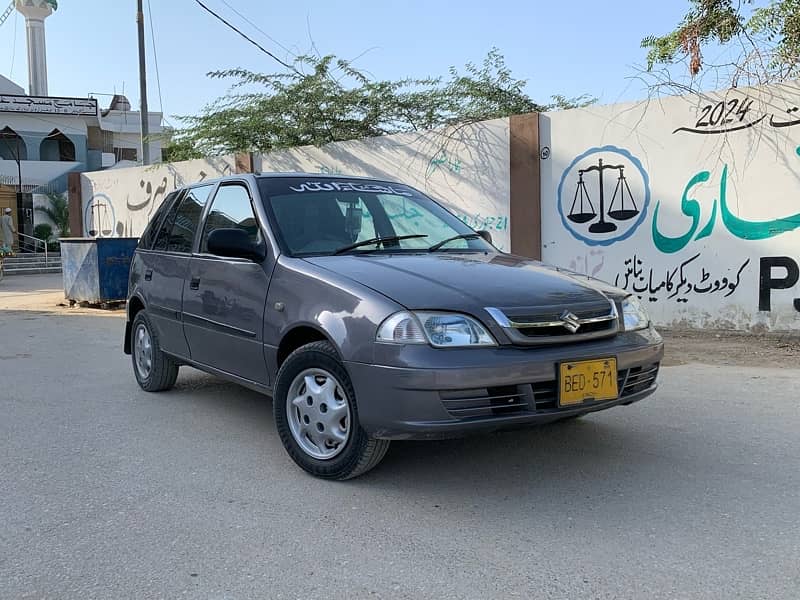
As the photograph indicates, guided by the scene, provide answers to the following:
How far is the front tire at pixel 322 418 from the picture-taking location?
12.0 ft

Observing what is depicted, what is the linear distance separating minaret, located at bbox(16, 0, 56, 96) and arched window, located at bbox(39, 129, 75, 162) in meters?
11.1

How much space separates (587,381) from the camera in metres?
3.55

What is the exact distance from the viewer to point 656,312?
909cm

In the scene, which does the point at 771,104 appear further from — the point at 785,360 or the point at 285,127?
the point at 285,127

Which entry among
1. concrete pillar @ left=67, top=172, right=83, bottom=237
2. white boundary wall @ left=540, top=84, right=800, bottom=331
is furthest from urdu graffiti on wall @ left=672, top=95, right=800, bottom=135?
concrete pillar @ left=67, top=172, right=83, bottom=237

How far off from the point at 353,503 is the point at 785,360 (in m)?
5.43

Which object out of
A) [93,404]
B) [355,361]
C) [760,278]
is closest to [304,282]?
[355,361]

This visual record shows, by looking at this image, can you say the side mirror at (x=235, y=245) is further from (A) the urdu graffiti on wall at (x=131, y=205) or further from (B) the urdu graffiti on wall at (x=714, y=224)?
(A) the urdu graffiti on wall at (x=131, y=205)

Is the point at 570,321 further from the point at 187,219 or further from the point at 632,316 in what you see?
the point at 187,219

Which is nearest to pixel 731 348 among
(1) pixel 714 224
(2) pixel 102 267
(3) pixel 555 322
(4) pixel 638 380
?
(1) pixel 714 224

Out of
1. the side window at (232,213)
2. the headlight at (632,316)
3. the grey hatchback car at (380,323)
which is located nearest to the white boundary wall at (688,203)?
the grey hatchback car at (380,323)

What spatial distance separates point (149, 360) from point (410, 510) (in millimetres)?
3259

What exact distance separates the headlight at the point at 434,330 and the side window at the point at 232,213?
137cm

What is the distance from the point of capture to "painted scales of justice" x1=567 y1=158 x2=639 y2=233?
924cm
